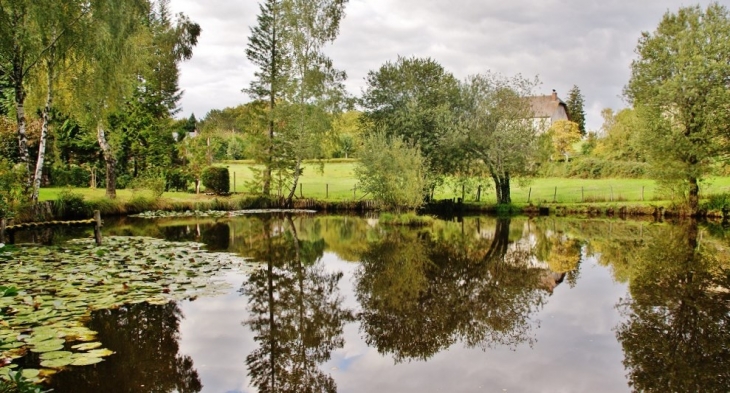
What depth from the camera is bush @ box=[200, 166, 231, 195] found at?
3028 cm

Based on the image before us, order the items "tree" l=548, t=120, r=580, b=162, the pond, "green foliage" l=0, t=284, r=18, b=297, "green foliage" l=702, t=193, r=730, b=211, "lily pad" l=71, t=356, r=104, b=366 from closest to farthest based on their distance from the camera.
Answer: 1. "lily pad" l=71, t=356, r=104, b=366
2. the pond
3. "green foliage" l=0, t=284, r=18, b=297
4. "green foliage" l=702, t=193, r=730, b=211
5. "tree" l=548, t=120, r=580, b=162

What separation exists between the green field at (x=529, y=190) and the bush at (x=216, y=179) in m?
1.29

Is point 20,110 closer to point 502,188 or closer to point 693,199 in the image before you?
point 502,188

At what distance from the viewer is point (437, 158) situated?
1198 inches

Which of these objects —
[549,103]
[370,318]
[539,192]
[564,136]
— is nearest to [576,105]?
A: [549,103]

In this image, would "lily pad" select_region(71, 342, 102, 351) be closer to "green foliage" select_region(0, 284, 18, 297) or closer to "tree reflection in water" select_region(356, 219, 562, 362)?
"green foliage" select_region(0, 284, 18, 297)

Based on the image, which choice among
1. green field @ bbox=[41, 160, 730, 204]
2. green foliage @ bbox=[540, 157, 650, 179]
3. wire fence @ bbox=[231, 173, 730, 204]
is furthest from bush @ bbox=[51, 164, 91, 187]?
green foliage @ bbox=[540, 157, 650, 179]

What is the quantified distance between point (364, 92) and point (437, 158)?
290 inches

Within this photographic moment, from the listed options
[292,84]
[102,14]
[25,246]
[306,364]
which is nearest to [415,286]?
[306,364]

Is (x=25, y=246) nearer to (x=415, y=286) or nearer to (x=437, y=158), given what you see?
(x=415, y=286)

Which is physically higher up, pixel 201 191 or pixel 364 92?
pixel 364 92

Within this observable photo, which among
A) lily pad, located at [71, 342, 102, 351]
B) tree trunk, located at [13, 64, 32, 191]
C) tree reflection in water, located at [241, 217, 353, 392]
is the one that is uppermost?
tree trunk, located at [13, 64, 32, 191]

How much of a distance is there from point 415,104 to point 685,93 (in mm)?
14244

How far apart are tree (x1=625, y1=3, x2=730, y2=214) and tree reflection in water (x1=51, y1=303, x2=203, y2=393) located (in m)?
24.8
